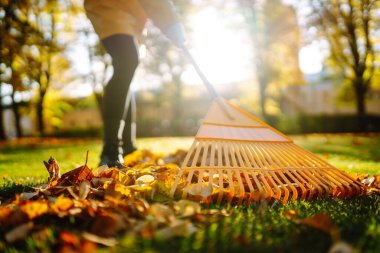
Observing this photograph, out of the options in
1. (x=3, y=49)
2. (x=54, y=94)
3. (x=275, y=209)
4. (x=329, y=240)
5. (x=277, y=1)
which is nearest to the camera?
(x=329, y=240)

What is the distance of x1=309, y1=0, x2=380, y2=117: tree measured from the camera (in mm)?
14203

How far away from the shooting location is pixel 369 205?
4.95ft

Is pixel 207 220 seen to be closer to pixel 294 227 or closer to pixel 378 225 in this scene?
pixel 294 227

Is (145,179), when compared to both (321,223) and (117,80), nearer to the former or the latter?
(321,223)

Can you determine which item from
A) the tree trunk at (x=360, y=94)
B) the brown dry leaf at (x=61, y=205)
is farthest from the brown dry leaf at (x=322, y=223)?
the tree trunk at (x=360, y=94)

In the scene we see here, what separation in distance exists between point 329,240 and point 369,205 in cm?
62

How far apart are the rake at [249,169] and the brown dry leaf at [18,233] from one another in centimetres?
60

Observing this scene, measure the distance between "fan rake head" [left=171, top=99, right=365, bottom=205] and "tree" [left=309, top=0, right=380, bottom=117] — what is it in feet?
45.7

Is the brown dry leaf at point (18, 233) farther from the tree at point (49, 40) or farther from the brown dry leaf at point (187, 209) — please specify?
the tree at point (49, 40)

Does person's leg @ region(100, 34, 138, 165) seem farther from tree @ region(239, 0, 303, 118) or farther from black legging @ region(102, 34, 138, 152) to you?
tree @ region(239, 0, 303, 118)

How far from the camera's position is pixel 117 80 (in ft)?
8.16

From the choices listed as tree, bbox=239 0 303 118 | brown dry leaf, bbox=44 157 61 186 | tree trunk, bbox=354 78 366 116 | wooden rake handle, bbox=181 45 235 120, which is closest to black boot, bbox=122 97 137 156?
wooden rake handle, bbox=181 45 235 120

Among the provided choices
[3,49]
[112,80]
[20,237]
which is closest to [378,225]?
[20,237]

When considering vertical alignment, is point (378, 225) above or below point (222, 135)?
below
